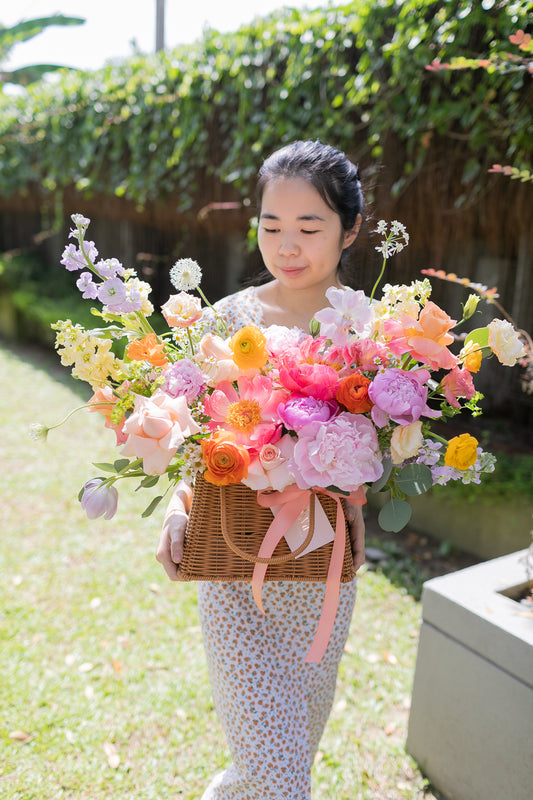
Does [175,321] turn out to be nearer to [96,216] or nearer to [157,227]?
[157,227]

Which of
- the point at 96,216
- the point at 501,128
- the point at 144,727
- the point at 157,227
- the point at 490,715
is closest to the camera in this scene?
the point at 490,715

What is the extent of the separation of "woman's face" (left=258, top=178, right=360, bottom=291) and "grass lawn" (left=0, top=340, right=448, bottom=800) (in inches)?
62.5

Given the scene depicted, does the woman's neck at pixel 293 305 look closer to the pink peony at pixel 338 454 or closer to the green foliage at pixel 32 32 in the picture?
the pink peony at pixel 338 454

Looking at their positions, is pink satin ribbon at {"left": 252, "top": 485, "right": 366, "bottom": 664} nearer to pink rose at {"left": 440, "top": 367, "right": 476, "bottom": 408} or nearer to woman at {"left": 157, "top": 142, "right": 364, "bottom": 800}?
woman at {"left": 157, "top": 142, "right": 364, "bottom": 800}

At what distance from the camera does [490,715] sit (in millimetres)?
1791

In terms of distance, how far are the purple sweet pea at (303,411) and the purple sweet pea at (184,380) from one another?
0.16 meters

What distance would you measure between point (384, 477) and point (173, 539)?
0.54 metres

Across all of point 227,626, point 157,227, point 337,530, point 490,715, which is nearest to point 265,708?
point 227,626

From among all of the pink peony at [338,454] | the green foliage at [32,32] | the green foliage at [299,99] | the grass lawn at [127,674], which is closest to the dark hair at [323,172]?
the pink peony at [338,454]

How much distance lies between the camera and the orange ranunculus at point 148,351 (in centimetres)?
114

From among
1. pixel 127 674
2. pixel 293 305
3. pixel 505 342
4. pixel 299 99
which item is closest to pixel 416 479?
pixel 505 342

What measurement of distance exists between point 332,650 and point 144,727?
112 cm

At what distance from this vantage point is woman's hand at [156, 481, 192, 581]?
1.37 meters

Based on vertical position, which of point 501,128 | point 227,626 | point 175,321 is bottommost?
point 227,626
